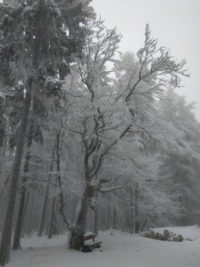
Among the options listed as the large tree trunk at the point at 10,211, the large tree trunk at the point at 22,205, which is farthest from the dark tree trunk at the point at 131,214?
the large tree trunk at the point at 10,211

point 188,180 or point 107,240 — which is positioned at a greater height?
point 188,180

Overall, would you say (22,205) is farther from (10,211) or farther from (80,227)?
(10,211)

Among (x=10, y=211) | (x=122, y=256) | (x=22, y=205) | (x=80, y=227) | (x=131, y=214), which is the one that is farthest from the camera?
(x=131, y=214)

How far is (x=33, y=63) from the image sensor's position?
12.8m

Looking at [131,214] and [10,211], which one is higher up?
[131,214]

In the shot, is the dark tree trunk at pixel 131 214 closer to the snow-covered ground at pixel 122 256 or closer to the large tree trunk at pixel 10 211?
the snow-covered ground at pixel 122 256

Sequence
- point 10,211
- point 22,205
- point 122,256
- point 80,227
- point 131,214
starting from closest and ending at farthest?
point 122,256
point 10,211
point 80,227
point 22,205
point 131,214

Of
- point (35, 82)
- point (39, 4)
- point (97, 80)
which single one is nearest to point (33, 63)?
point (35, 82)

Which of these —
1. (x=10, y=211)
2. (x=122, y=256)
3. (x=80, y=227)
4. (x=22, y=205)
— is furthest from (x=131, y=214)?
(x=10, y=211)

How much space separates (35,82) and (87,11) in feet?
14.5

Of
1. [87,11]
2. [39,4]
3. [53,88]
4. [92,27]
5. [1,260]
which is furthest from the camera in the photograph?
[92,27]

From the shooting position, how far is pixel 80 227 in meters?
13.3

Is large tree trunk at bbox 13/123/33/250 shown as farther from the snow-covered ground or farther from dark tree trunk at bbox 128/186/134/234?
dark tree trunk at bbox 128/186/134/234

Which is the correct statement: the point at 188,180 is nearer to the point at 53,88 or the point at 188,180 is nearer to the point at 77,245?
the point at 77,245
